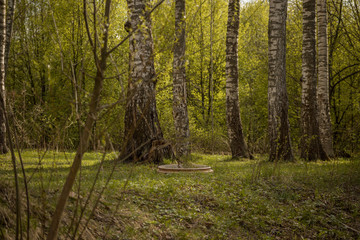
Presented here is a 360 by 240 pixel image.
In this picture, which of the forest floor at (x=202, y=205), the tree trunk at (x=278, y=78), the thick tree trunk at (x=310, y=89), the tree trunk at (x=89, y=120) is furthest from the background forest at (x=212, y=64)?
the tree trunk at (x=89, y=120)

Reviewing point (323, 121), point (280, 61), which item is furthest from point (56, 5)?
point (323, 121)

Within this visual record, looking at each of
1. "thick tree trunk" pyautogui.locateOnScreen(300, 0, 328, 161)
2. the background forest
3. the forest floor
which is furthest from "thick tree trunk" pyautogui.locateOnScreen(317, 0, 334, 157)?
the forest floor

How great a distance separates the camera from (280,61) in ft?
36.9

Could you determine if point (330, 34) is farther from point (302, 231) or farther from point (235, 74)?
point (302, 231)

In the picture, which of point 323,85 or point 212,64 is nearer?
point 323,85

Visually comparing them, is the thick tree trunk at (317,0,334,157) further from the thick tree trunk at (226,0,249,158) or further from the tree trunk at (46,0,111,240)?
the tree trunk at (46,0,111,240)

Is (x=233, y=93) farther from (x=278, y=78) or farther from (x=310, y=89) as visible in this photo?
(x=310, y=89)

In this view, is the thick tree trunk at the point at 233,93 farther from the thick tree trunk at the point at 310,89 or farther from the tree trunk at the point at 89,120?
the tree trunk at the point at 89,120

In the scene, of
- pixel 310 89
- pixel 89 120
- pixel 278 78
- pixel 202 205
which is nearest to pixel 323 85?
pixel 310 89

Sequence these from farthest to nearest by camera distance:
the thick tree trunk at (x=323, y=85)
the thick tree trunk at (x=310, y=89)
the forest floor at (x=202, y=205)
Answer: the thick tree trunk at (x=323, y=85) → the thick tree trunk at (x=310, y=89) → the forest floor at (x=202, y=205)

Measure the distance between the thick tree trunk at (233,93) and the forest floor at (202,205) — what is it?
4.55 meters

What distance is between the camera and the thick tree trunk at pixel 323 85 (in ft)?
43.0

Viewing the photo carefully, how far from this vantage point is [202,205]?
581 cm

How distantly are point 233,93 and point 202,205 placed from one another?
7.67 m
